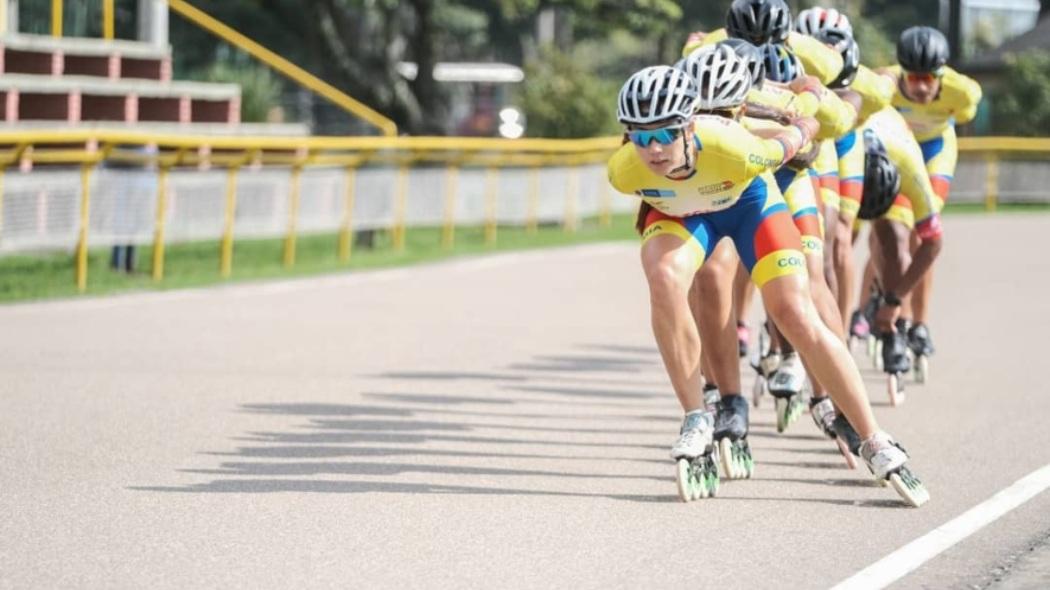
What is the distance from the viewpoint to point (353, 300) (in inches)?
683

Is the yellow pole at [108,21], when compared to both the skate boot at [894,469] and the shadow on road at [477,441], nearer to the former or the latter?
the shadow on road at [477,441]

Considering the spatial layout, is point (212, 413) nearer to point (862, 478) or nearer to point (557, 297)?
point (862, 478)

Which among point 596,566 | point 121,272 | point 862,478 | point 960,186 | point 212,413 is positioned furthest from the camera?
point 960,186

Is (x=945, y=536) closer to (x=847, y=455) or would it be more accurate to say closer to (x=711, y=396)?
(x=847, y=455)

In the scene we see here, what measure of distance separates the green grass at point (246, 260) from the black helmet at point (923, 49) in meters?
7.54

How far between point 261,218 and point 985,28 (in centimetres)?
6044

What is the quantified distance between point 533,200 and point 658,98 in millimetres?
19338

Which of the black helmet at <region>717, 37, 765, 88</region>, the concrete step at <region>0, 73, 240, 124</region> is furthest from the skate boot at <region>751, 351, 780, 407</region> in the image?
the concrete step at <region>0, 73, 240, 124</region>

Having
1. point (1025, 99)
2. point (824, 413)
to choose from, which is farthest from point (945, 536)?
point (1025, 99)

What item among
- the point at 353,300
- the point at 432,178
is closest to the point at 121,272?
the point at 353,300

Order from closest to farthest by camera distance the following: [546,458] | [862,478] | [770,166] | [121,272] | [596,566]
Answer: [596,566] → [770,166] → [862,478] → [546,458] → [121,272]

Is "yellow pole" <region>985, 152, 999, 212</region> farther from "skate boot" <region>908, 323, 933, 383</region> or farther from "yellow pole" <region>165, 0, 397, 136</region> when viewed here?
"skate boot" <region>908, 323, 933, 383</region>

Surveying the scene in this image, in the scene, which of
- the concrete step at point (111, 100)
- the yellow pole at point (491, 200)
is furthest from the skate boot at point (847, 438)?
the yellow pole at point (491, 200)

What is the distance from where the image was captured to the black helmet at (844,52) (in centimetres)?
1054
